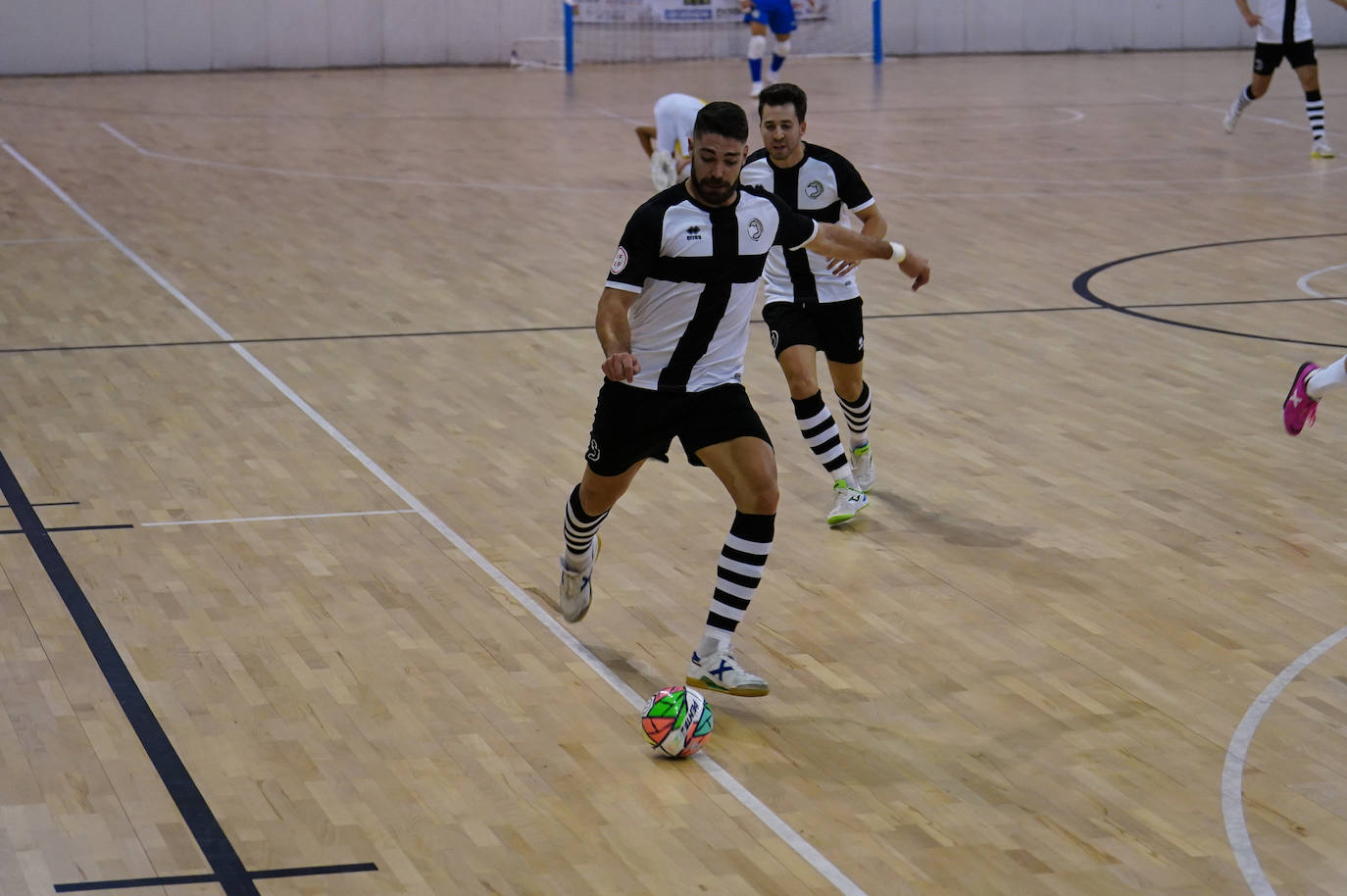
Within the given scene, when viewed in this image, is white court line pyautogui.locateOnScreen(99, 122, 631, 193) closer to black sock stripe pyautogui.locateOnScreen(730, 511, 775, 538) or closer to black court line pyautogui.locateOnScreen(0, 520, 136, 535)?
black court line pyautogui.locateOnScreen(0, 520, 136, 535)

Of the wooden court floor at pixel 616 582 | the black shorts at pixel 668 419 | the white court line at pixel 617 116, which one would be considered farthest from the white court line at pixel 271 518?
the white court line at pixel 617 116

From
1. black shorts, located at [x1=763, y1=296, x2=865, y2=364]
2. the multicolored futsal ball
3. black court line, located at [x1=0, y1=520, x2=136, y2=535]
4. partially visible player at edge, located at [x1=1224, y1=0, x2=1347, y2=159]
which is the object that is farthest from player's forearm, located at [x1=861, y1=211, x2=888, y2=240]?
partially visible player at edge, located at [x1=1224, y1=0, x2=1347, y2=159]

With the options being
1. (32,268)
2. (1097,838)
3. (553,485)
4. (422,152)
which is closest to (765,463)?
(1097,838)

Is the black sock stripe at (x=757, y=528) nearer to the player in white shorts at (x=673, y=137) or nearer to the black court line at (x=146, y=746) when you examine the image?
the black court line at (x=146, y=746)

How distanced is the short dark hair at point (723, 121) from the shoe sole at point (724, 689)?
1744mm

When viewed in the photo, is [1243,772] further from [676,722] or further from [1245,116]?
[1245,116]

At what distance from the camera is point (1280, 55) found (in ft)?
64.0

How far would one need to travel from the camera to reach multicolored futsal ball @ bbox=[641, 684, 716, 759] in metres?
5.55

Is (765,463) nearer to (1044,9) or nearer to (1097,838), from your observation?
(1097,838)

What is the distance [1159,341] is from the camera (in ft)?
37.3

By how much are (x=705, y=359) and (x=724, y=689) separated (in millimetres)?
1073

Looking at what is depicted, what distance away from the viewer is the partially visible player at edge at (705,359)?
19.1 ft

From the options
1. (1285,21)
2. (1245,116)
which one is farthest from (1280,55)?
(1245,116)

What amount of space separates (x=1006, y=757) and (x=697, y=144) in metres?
2.11
